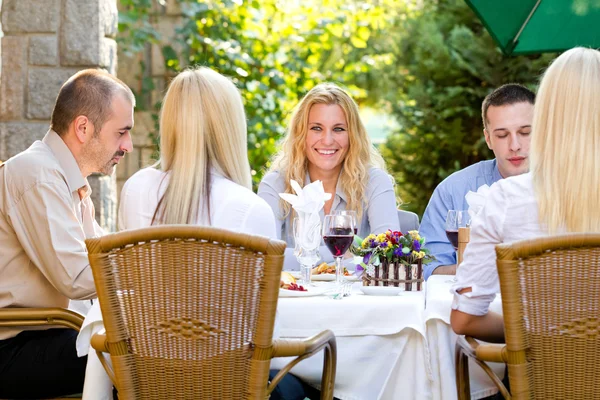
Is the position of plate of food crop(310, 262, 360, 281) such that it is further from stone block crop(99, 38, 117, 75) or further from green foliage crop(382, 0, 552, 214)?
green foliage crop(382, 0, 552, 214)

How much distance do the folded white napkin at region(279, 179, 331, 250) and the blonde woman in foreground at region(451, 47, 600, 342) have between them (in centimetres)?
65

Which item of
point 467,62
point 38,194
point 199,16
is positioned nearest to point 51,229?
point 38,194

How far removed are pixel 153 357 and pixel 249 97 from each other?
208 inches

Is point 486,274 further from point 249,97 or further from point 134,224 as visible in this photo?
point 249,97

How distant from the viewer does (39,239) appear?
9.34ft

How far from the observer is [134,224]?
2836 millimetres

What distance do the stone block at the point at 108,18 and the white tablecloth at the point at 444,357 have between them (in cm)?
300

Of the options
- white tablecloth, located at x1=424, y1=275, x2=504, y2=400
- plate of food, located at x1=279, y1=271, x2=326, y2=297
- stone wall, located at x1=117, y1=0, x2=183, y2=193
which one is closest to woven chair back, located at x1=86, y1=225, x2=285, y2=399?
plate of food, located at x1=279, y1=271, x2=326, y2=297

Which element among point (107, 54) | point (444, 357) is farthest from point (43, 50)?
point (444, 357)

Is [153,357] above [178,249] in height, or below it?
below

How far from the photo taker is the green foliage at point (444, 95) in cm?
939

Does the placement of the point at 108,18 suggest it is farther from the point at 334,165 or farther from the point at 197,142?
the point at 197,142

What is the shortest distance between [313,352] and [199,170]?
761 millimetres

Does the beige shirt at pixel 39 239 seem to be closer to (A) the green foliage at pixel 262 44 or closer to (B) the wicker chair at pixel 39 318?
(B) the wicker chair at pixel 39 318
